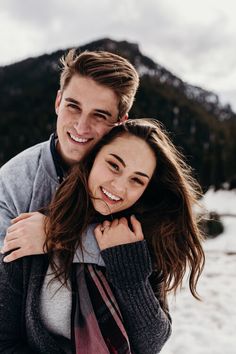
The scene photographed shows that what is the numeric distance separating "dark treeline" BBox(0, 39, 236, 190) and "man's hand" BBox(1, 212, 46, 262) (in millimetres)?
35124

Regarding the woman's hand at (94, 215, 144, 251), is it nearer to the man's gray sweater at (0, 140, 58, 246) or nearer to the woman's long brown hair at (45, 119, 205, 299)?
the woman's long brown hair at (45, 119, 205, 299)

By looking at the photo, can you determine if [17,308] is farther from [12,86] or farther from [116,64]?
[12,86]

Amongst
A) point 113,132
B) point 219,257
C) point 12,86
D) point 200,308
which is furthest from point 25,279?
point 12,86

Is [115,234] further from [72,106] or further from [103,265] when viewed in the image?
[72,106]

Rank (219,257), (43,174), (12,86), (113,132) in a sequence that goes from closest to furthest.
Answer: (113,132) < (43,174) < (219,257) < (12,86)

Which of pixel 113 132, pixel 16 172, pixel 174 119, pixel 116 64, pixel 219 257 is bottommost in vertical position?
pixel 174 119

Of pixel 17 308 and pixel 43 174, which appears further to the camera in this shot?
pixel 43 174

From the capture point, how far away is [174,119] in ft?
249

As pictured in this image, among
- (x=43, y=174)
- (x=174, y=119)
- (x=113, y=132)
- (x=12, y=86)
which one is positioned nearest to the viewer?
(x=113, y=132)

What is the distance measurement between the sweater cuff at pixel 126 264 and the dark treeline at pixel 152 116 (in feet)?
115

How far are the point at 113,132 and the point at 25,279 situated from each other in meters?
0.88

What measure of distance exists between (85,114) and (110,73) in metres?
0.28

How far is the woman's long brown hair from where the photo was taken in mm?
1837

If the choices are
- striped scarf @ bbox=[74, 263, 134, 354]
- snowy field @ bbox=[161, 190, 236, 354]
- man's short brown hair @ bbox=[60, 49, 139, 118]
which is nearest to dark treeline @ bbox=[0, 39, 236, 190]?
snowy field @ bbox=[161, 190, 236, 354]
